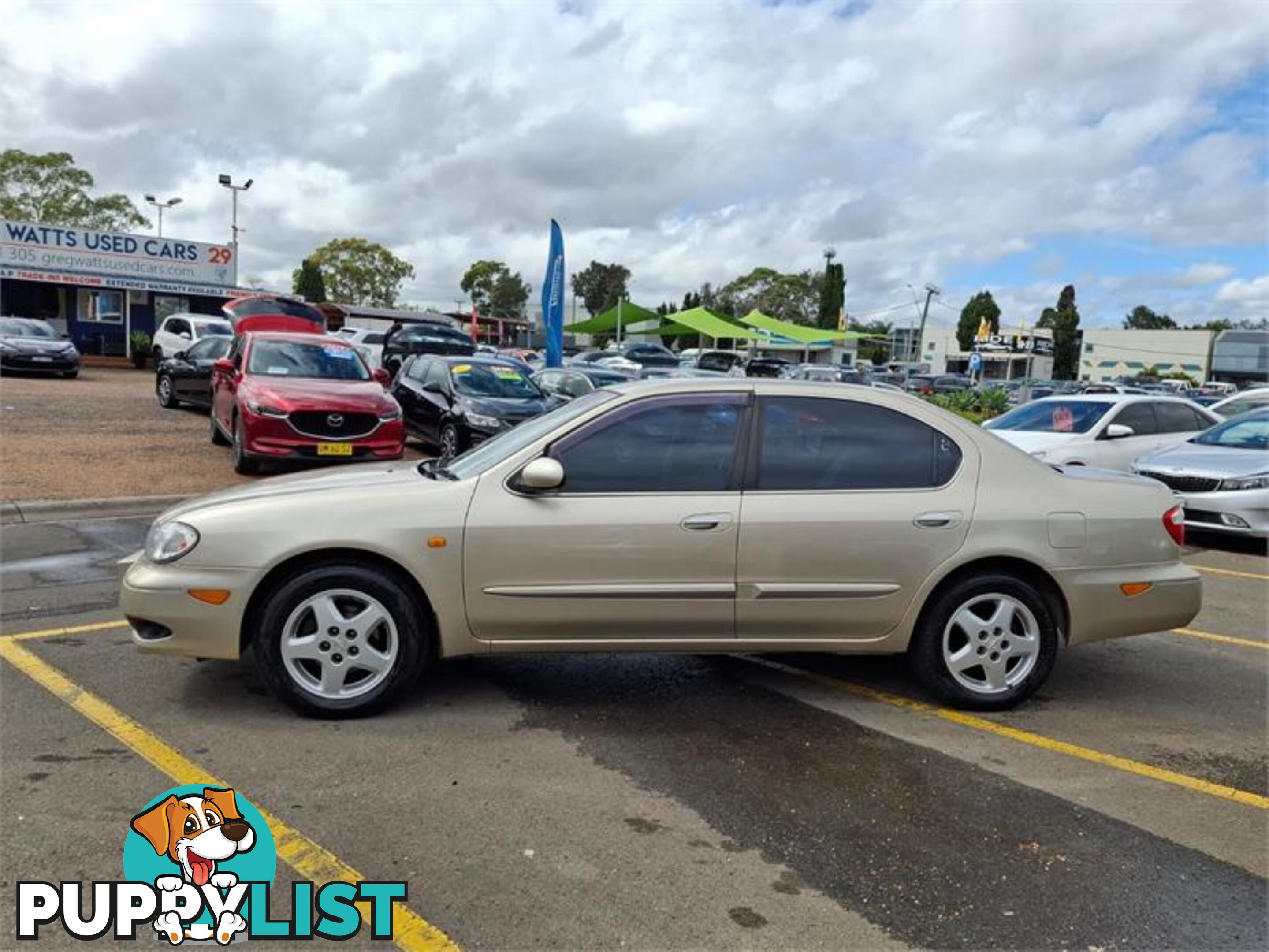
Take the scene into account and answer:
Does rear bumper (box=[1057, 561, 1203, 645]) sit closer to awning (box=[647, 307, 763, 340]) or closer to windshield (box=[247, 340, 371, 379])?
windshield (box=[247, 340, 371, 379])

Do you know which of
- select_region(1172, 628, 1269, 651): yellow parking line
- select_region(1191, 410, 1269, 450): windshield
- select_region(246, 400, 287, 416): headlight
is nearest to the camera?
select_region(1172, 628, 1269, 651): yellow parking line

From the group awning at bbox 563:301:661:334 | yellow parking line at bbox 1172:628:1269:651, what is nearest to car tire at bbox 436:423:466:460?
yellow parking line at bbox 1172:628:1269:651

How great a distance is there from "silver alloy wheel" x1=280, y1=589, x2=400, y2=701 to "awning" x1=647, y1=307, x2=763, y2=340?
30.3 m

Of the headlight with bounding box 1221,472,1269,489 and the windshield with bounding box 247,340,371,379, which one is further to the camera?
the windshield with bounding box 247,340,371,379

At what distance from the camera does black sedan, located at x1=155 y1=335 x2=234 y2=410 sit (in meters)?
15.4

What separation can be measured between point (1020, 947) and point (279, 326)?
58.1ft

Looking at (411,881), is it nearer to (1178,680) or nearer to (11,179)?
(1178,680)

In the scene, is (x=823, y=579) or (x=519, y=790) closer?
(x=519, y=790)

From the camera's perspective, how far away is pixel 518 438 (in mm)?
4559

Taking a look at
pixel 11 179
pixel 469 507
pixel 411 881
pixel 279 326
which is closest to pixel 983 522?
pixel 469 507

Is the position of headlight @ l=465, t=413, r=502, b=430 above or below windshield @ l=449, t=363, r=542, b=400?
below

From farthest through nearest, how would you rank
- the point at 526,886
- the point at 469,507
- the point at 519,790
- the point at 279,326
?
the point at 279,326 → the point at 469,507 → the point at 519,790 → the point at 526,886

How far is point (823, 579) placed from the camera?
4.20 metres

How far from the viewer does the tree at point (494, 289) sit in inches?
3787
